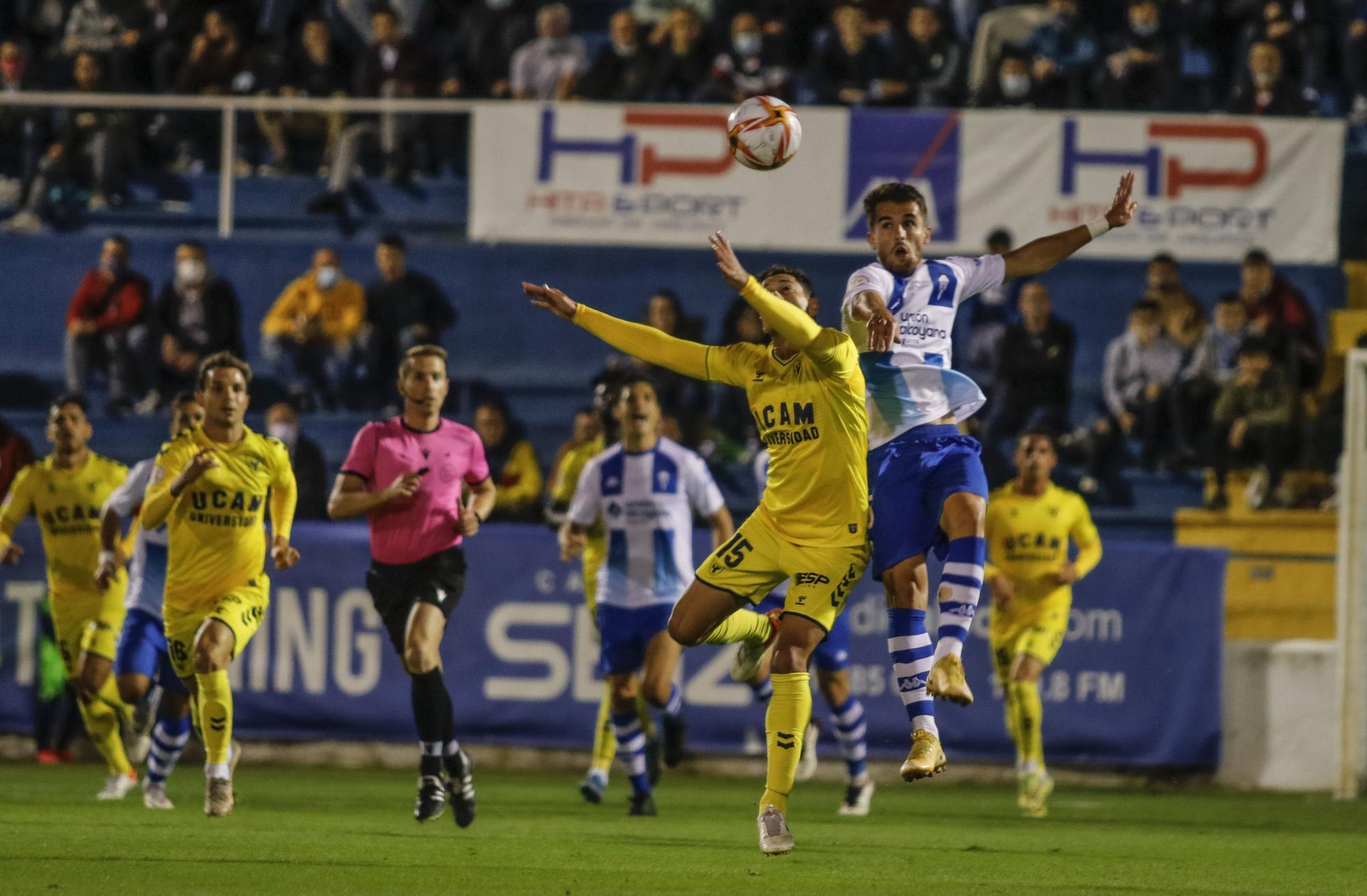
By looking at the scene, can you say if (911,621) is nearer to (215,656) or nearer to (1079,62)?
(215,656)

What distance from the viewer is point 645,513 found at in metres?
12.0

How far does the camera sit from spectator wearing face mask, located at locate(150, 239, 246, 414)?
17500 millimetres

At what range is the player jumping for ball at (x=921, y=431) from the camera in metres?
8.60

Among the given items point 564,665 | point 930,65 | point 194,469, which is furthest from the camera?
point 930,65

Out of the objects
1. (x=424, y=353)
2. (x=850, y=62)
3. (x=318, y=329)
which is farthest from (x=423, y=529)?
(x=850, y=62)

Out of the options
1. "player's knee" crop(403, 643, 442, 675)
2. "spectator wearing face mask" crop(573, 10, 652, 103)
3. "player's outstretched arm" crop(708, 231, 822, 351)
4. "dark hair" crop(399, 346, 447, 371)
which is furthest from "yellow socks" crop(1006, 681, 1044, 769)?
"spectator wearing face mask" crop(573, 10, 652, 103)

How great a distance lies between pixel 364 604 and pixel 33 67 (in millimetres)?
8196

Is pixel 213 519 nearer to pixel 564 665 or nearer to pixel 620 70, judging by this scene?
pixel 564 665

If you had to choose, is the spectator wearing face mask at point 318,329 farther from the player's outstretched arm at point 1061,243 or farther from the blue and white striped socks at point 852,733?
the player's outstretched arm at point 1061,243

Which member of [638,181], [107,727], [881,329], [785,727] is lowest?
[107,727]

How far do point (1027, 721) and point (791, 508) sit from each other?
4.58 meters

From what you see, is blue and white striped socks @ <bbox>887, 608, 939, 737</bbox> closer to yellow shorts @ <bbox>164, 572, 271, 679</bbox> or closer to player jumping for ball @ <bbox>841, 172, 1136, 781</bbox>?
player jumping for ball @ <bbox>841, 172, 1136, 781</bbox>

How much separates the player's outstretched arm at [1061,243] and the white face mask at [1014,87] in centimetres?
989

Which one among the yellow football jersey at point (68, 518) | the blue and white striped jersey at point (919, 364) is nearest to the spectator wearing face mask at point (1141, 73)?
the yellow football jersey at point (68, 518)
